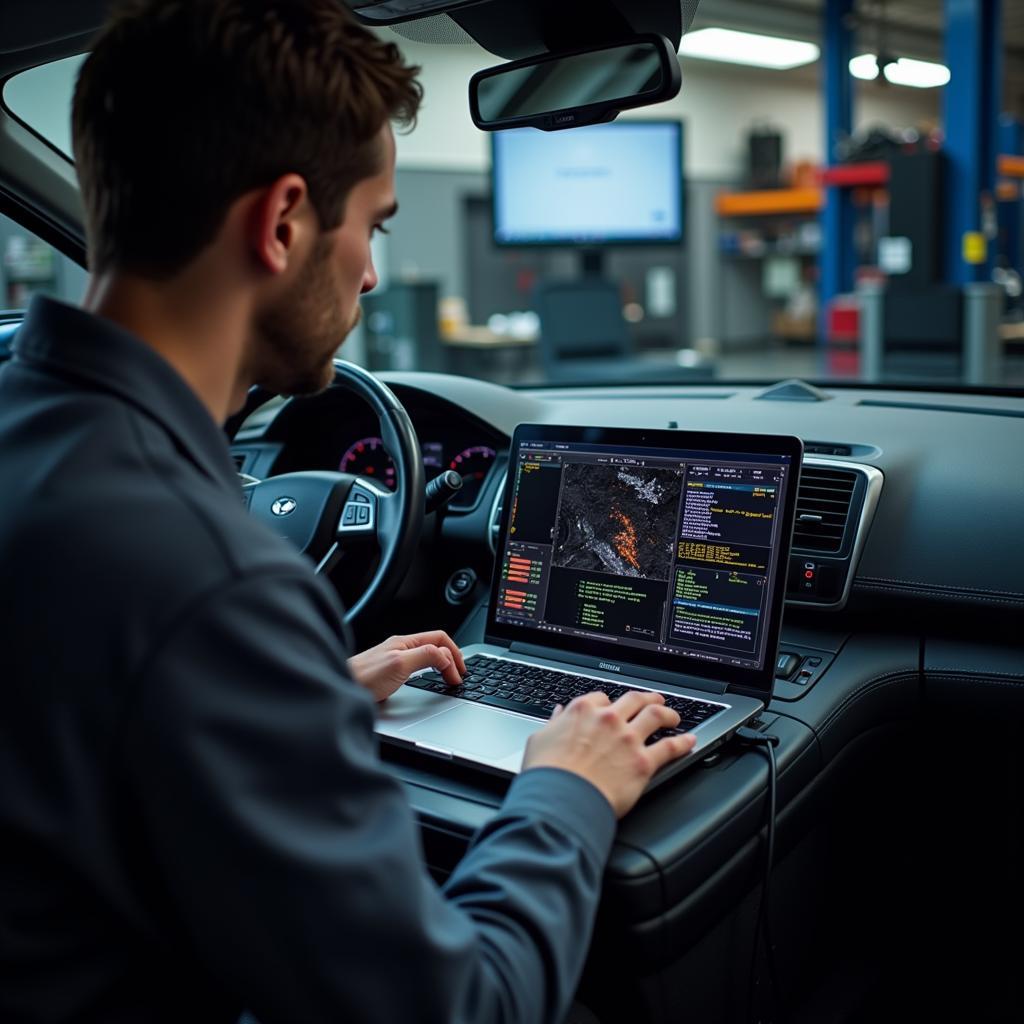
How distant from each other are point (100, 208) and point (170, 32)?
4.5 inches

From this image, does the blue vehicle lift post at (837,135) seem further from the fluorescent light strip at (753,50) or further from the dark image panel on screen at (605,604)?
the dark image panel on screen at (605,604)

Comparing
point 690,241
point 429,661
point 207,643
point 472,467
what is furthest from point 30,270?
point 690,241

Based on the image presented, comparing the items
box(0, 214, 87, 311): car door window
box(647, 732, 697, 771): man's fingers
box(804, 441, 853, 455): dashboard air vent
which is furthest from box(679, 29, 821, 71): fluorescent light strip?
box(647, 732, 697, 771): man's fingers

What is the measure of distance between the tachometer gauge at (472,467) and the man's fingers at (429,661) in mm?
561

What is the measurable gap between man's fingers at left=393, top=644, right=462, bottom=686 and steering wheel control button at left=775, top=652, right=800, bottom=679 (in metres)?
0.38

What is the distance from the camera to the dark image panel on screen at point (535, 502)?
128cm

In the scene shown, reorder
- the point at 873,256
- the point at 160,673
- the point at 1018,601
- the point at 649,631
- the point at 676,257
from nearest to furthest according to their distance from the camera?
A: 1. the point at 160,673
2. the point at 649,631
3. the point at 1018,601
4. the point at 676,257
5. the point at 873,256

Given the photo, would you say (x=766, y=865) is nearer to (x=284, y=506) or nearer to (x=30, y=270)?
(x=284, y=506)

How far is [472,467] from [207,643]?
1219mm

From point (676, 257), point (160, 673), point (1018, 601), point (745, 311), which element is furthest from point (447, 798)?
point (745, 311)

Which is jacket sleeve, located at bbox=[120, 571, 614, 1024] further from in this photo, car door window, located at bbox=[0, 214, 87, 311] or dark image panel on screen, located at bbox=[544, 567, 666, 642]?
dark image panel on screen, located at bbox=[544, 567, 666, 642]

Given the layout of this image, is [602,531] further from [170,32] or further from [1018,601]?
[170,32]

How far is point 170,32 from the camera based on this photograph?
0.69m

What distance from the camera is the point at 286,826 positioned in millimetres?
570
